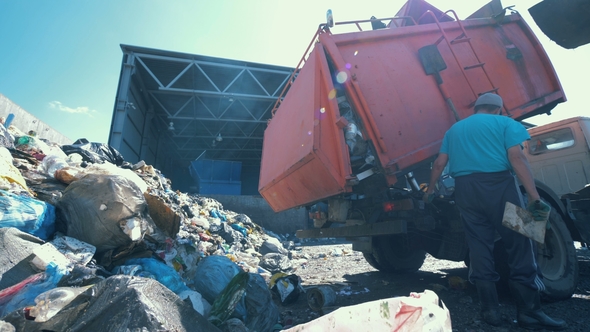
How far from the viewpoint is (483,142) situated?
2.34 metres

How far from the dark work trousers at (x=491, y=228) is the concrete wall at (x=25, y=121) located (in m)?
6.67

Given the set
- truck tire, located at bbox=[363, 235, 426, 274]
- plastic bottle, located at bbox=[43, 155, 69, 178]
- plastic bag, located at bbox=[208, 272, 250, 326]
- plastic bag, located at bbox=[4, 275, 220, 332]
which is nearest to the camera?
plastic bag, located at bbox=[4, 275, 220, 332]

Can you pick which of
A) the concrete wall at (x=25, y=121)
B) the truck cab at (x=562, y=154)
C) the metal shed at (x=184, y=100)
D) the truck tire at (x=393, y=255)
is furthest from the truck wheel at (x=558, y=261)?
the metal shed at (x=184, y=100)

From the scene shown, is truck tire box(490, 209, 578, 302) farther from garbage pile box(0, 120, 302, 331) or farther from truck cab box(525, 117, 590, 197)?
garbage pile box(0, 120, 302, 331)

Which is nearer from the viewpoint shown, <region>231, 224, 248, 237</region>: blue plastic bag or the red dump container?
the red dump container

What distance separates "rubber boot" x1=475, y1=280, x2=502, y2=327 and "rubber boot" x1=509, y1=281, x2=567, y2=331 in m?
0.13

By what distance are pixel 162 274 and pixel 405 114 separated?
2.35 metres

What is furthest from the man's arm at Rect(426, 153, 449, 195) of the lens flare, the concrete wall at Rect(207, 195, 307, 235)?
the concrete wall at Rect(207, 195, 307, 235)

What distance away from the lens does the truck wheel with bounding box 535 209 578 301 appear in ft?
8.70

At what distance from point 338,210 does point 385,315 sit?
211 centimetres

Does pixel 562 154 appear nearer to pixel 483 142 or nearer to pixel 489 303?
pixel 483 142

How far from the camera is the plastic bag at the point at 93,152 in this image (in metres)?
4.93

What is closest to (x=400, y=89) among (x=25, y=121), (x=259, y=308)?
(x=259, y=308)

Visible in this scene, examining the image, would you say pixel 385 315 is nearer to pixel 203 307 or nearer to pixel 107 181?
pixel 203 307
